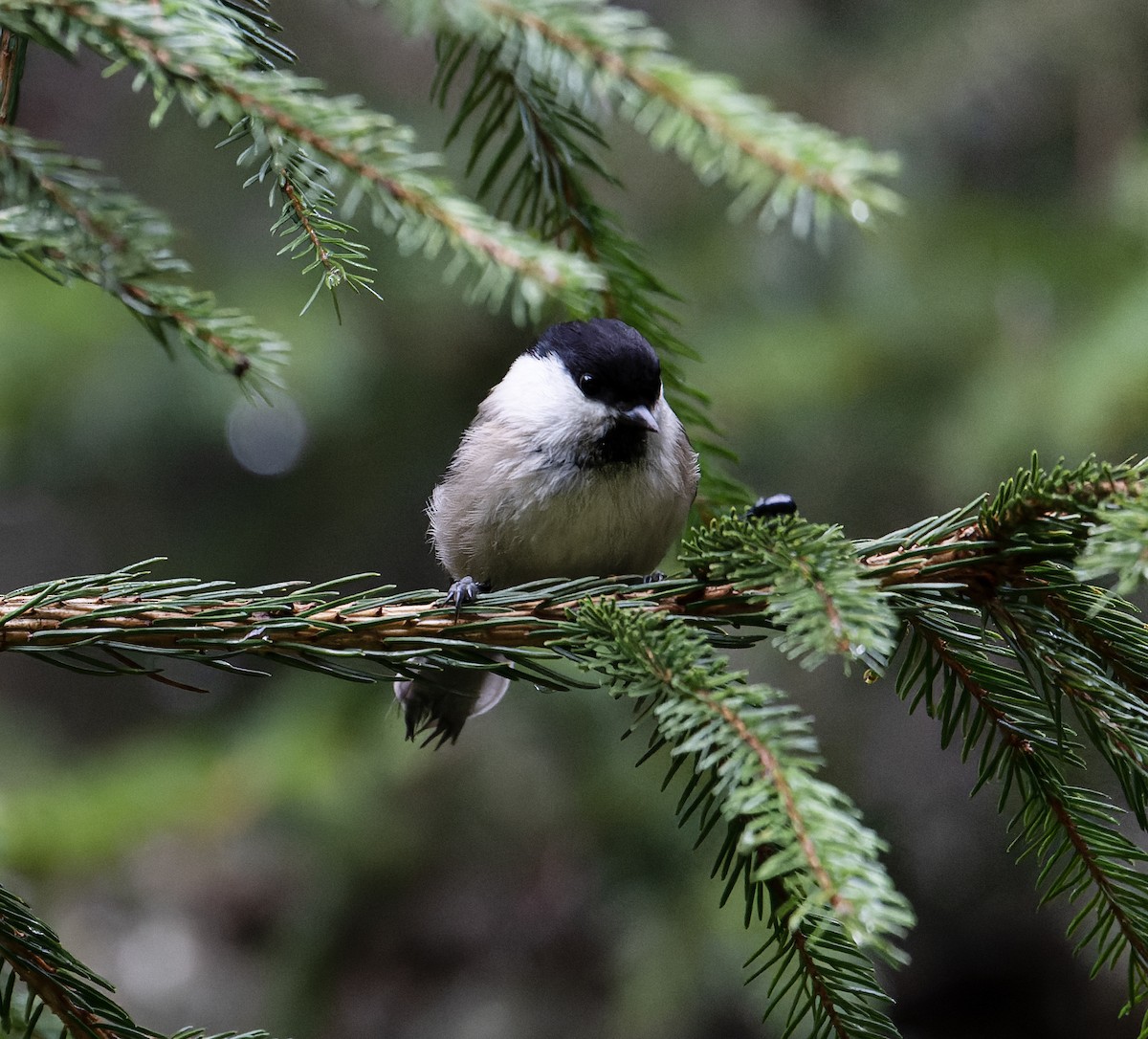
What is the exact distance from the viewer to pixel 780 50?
14.1 feet

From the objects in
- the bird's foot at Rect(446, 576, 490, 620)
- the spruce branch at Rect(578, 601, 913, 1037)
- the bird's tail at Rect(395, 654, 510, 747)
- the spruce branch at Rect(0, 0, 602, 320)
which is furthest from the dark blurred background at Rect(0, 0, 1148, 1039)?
the spruce branch at Rect(0, 0, 602, 320)

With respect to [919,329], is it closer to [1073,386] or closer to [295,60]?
[1073,386]

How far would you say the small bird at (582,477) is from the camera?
2068 mm

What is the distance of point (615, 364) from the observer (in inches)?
81.4

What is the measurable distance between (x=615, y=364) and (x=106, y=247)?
1014mm

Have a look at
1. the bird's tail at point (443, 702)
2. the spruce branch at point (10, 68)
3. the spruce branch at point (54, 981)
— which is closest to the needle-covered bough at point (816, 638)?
the spruce branch at point (54, 981)

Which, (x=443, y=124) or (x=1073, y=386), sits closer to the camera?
(x=1073, y=386)

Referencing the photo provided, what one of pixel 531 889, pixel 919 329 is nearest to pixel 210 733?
pixel 531 889

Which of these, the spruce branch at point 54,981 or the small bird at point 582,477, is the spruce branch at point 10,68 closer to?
the spruce branch at point 54,981

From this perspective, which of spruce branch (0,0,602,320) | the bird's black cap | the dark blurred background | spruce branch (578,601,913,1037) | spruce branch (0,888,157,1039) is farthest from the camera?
the dark blurred background

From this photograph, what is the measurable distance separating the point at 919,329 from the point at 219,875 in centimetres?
309

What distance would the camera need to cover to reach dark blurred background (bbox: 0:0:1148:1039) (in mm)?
3250

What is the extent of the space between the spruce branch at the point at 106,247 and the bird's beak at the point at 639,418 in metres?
0.87

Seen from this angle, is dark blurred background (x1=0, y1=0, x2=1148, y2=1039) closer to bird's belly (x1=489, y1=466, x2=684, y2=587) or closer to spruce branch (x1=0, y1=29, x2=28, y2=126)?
bird's belly (x1=489, y1=466, x2=684, y2=587)
